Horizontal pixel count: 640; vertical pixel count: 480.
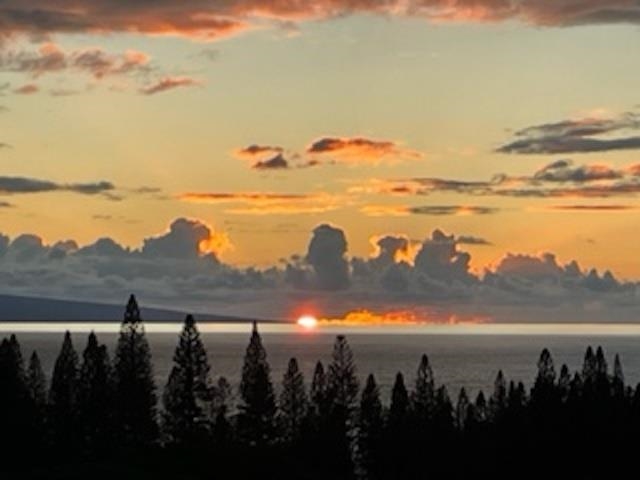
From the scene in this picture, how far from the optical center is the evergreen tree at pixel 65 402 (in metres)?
109

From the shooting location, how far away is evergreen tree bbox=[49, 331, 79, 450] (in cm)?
10875

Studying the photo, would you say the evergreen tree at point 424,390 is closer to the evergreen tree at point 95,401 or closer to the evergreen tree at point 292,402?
the evergreen tree at point 292,402

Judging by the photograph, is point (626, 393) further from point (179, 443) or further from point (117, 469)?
point (117, 469)

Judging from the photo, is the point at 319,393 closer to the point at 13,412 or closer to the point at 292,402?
the point at 292,402

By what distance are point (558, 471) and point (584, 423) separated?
5.68 meters

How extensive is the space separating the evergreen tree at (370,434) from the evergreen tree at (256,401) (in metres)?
8.90

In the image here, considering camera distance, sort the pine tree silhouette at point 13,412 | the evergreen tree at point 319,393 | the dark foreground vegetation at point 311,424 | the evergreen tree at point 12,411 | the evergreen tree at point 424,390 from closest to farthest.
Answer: the pine tree silhouette at point 13,412 < the evergreen tree at point 12,411 < the dark foreground vegetation at point 311,424 < the evergreen tree at point 319,393 < the evergreen tree at point 424,390

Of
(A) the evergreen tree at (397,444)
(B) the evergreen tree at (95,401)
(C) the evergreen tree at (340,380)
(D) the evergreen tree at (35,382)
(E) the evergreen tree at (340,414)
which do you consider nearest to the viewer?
(E) the evergreen tree at (340,414)

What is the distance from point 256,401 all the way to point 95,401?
1429cm

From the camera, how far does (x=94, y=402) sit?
108250 millimetres

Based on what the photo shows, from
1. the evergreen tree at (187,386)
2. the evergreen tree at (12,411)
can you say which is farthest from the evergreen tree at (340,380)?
the evergreen tree at (12,411)

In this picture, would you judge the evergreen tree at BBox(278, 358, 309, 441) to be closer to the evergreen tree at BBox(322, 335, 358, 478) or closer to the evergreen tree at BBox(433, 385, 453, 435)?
the evergreen tree at BBox(322, 335, 358, 478)

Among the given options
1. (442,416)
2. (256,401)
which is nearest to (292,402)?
(256,401)

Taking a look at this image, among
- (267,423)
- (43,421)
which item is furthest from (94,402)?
(267,423)
